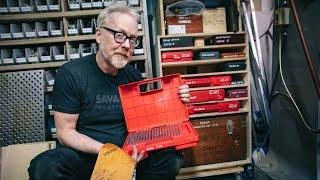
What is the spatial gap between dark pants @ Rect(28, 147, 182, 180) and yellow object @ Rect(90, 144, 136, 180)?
248 mm

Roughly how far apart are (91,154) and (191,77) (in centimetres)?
88

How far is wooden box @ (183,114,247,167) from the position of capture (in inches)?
71.5

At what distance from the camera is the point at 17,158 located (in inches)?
64.3

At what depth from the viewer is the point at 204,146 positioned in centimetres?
182

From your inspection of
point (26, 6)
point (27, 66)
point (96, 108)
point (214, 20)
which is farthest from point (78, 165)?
point (214, 20)

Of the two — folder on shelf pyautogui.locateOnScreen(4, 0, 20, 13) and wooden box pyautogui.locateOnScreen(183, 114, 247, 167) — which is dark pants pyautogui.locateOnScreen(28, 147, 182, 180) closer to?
wooden box pyautogui.locateOnScreen(183, 114, 247, 167)

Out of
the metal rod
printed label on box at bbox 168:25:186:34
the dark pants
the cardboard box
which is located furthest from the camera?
printed label on box at bbox 168:25:186:34

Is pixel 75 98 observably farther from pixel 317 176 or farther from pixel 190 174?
pixel 317 176

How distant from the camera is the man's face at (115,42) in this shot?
4.06 feet

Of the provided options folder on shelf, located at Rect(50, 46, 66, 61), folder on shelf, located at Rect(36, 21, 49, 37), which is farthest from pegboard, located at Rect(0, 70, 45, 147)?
folder on shelf, located at Rect(36, 21, 49, 37)

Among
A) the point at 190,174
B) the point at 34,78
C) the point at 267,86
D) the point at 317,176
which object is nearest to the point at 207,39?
the point at 267,86

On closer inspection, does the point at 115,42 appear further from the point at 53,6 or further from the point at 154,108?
the point at 53,6

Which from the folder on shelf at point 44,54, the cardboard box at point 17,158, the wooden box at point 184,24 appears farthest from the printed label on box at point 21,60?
the wooden box at point 184,24

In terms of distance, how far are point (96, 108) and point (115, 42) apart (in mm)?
323
